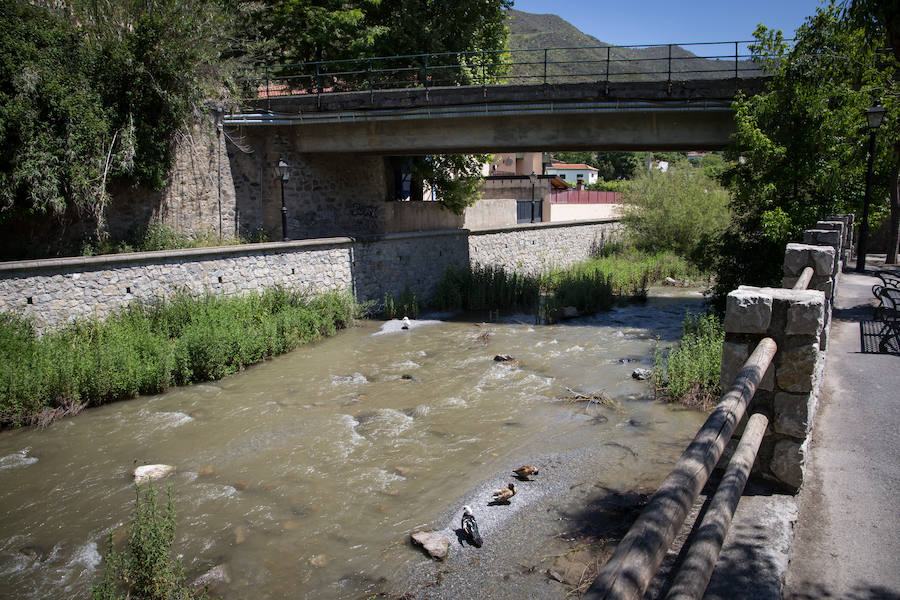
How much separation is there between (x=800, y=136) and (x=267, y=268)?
1298 cm

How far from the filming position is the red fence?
127ft

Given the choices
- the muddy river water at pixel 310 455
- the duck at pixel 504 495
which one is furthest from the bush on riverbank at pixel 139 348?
the duck at pixel 504 495

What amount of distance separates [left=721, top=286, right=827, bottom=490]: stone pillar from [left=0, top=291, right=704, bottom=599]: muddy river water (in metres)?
3.13

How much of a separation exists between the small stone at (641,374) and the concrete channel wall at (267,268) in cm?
904

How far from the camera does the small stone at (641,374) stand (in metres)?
11.6

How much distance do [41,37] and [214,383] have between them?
32.7ft

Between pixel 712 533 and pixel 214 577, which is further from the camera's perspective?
pixel 214 577

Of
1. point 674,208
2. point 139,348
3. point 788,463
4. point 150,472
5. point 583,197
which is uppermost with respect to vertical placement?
point 583,197

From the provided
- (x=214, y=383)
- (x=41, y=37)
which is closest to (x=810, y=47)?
(x=214, y=383)

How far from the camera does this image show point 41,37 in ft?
48.4

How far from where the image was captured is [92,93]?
15.6 metres

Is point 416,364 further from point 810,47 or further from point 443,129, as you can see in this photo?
point 810,47

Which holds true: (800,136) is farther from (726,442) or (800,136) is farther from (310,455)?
(726,442)

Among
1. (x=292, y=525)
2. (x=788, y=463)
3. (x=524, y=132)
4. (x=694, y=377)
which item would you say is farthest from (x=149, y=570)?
(x=524, y=132)
